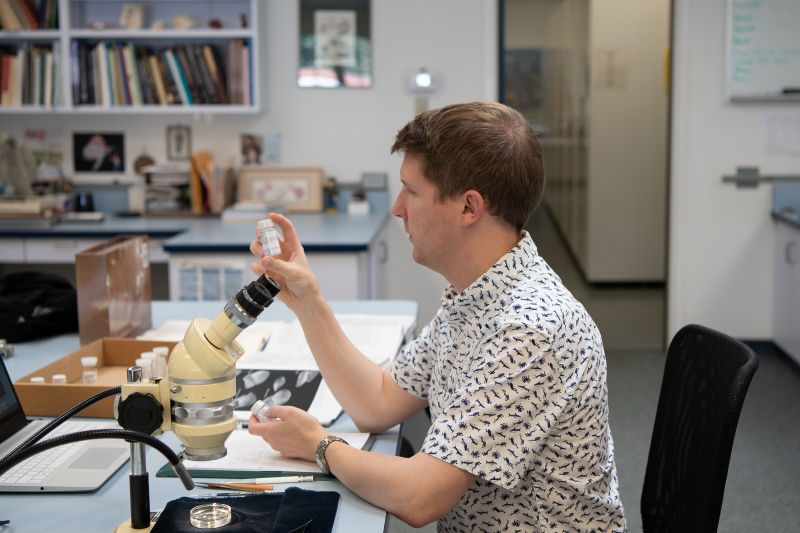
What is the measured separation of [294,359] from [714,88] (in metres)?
3.28

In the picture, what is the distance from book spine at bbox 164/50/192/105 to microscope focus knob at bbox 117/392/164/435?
336 cm

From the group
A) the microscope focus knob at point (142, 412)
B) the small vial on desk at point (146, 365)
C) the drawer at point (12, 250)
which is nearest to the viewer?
the microscope focus knob at point (142, 412)

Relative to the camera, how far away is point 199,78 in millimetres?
4152

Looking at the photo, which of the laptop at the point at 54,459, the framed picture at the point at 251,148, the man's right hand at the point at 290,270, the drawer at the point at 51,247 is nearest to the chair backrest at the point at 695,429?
the man's right hand at the point at 290,270

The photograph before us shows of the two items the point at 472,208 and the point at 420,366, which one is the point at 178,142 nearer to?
the point at 420,366

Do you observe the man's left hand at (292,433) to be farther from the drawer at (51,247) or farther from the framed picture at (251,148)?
the framed picture at (251,148)

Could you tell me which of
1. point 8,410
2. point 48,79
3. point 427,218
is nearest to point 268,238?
point 427,218

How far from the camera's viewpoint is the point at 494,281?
1265mm

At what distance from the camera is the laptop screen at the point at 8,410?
135 centimetres

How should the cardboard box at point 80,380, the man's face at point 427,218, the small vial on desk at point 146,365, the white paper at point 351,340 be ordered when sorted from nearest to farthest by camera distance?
the man's face at point 427,218, the cardboard box at point 80,380, the small vial on desk at point 146,365, the white paper at point 351,340

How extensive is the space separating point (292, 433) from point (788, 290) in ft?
11.6

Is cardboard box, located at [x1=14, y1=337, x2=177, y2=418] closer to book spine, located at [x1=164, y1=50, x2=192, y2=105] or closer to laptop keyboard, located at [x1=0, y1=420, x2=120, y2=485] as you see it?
laptop keyboard, located at [x1=0, y1=420, x2=120, y2=485]

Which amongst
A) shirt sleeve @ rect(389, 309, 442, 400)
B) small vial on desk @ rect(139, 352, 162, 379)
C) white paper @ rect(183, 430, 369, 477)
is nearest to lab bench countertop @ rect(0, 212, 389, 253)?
small vial on desk @ rect(139, 352, 162, 379)

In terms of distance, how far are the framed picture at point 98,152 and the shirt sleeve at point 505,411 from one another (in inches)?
151
